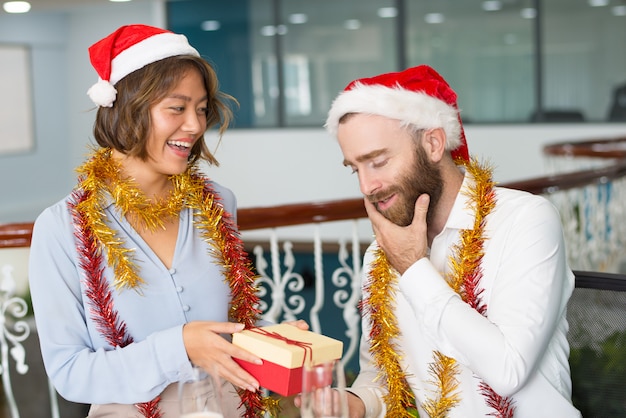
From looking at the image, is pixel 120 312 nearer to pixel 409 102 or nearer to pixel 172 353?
pixel 172 353

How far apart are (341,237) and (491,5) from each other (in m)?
6.73

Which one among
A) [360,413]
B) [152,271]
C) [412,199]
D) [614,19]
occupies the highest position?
[614,19]

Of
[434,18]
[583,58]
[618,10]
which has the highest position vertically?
[434,18]

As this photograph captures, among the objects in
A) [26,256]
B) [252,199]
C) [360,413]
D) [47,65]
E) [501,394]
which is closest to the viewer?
[501,394]

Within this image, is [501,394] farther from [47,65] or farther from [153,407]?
[47,65]

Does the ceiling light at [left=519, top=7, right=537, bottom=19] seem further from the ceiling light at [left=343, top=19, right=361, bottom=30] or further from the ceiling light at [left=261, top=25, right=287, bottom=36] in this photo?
the ceiling light at [left=261, top=25, right=287, bottom=36]

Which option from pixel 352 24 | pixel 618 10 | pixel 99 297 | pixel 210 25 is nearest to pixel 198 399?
pixel 99 297

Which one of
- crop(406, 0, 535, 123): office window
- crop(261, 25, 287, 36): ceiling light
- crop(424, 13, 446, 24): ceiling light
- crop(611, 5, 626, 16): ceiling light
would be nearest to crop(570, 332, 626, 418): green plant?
crop(406, 0, 535, 123): office window

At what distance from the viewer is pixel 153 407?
1830 millimetres

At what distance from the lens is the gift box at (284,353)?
56.9 inches

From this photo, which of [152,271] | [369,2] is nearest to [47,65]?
[369,2]

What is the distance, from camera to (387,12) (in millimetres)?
9789

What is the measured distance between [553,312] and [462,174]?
1.46 ft

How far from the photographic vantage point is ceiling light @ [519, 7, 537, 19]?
8.81m
